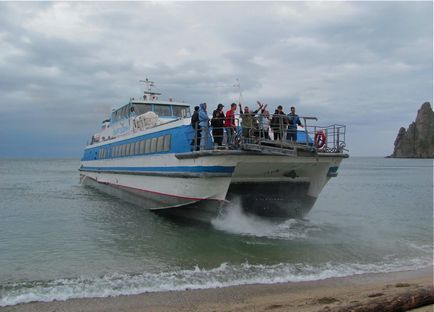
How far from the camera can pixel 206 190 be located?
11.3 m

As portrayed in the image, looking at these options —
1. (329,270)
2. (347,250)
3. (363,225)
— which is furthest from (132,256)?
(363,225)

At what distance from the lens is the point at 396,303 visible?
209 inches

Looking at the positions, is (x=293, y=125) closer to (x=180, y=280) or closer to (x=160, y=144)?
(x=160, y=144)

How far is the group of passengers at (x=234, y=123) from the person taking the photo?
10.9 metres

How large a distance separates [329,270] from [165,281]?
3.32m

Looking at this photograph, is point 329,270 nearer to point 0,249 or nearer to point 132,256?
point 132,256

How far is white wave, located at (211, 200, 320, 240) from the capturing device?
1153 cm

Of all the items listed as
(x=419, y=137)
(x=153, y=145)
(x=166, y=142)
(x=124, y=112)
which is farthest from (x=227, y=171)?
(x=419, y=137)

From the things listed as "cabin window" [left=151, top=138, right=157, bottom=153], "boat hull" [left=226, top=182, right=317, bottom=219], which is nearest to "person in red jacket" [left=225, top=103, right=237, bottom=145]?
"boat hull" [left=226, top=182, right=317, bottom=219]

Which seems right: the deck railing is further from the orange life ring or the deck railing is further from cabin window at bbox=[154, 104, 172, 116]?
cabin window at bbox=[154, 104, 172, 116]

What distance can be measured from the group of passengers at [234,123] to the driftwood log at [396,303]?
18.8 feet

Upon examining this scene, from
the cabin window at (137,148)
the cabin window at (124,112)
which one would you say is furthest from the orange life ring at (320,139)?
the cabin window at (124,112)

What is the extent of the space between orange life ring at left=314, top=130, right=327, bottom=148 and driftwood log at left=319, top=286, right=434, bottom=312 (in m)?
6.20

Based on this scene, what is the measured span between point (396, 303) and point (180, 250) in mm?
5649
